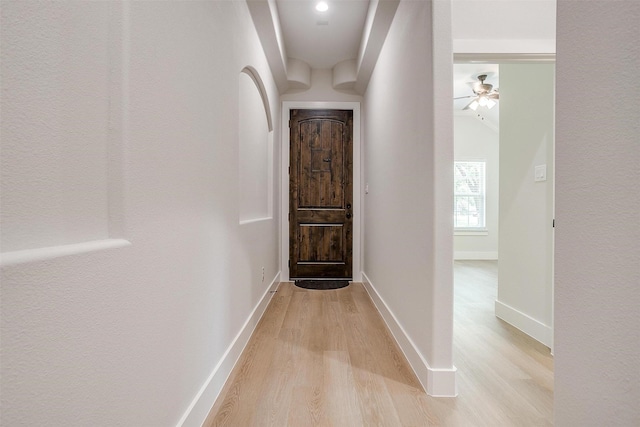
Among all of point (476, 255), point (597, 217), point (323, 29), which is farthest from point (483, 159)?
point (597, 217)

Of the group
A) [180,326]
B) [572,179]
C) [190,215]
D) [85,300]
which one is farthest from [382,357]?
[85,300]

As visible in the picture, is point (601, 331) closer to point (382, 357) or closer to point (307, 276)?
point (382, 357)

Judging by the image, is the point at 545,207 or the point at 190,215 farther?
the point at 545,207

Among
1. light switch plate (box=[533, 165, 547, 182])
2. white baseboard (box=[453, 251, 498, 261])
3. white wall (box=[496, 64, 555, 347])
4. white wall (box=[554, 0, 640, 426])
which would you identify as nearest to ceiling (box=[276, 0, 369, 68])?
white wall (box=[496, 64, 555, 347])

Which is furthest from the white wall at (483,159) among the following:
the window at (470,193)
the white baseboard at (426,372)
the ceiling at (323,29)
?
the white baseboard at (426,372)

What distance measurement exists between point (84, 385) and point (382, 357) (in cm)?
174

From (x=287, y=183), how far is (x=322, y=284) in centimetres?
142

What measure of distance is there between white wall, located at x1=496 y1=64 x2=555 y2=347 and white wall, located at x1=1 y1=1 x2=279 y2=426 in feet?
7.61

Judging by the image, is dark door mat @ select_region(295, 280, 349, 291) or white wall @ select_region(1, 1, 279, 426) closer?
white wall @ select_region(1, 1, 279, 426)

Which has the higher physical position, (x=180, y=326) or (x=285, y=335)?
(x=180, y=326)

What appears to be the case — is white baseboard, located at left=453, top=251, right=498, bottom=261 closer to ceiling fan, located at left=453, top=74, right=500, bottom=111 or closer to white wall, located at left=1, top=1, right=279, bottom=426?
ceiling fan, located at left=453, top=74, right=500, bottom=111

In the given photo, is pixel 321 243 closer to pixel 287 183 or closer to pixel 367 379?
pixel 287 183

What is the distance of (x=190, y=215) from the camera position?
1.31 m

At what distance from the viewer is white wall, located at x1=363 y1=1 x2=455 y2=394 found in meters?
1.63
